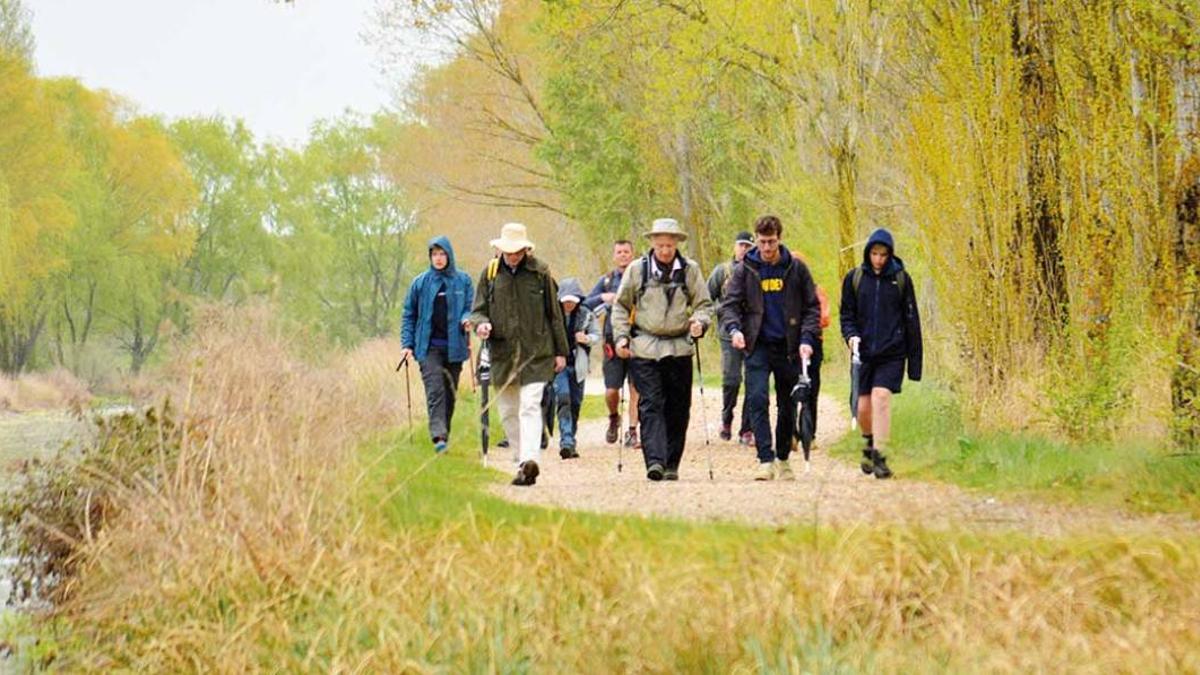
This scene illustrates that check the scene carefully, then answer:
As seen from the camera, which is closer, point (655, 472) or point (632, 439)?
point (655, 472)

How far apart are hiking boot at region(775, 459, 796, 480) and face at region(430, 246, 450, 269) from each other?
150 inches

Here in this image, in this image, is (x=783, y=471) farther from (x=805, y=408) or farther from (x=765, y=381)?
(x=805, y=408)

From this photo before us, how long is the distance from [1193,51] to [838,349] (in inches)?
782

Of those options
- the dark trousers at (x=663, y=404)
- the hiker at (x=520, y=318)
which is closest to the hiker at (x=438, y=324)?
the hiker at (x=520, y=318)

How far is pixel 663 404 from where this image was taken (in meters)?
14.6

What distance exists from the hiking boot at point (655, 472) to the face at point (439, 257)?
11.2 feet

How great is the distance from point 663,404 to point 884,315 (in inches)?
68.3

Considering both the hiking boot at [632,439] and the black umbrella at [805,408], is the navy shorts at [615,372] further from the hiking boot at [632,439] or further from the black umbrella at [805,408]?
the black umbrella at [805,408]

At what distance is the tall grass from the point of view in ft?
26.0

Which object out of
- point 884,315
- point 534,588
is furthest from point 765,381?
point 534,588

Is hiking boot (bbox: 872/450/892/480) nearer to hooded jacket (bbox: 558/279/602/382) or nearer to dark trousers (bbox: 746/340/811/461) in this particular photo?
dark trousers (bbox: 746/340/811/461)

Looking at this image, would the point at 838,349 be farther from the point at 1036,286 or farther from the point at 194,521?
the point at 194,521

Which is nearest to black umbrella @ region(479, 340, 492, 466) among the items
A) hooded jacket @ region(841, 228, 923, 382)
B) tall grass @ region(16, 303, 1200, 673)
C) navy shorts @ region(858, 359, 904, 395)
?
hooded jacket @ region(841, 228, 923, 382)

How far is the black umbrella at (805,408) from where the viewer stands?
49.5 feet
